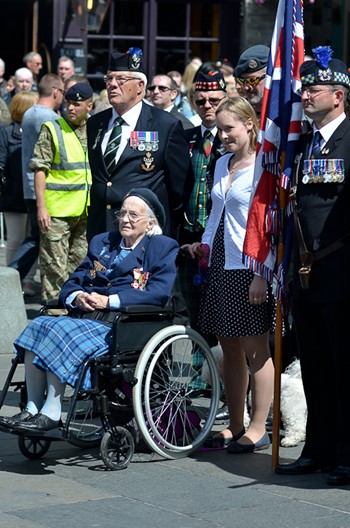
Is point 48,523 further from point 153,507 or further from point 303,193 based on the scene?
point 303,193

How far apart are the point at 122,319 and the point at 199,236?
5.62ft

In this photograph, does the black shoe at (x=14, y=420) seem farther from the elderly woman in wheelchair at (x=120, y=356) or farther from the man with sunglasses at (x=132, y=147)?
the man with sunglasses at (x=132, y=147)

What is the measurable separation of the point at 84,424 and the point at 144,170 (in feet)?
5.05

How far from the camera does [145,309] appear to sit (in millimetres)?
6316

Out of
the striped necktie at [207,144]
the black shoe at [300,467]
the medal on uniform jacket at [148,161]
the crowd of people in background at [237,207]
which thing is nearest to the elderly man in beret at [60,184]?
the crowd of people in background at [237,207]

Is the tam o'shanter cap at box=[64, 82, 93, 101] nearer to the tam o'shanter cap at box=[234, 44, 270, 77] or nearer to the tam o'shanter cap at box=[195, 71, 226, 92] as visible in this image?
the tam o'shanter cap at box=[195, 71, 226, 92]

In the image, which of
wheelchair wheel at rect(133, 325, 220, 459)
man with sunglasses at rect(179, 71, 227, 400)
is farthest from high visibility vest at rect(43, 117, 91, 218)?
wheelchair wheel at rect(133, 325, 220, 459)

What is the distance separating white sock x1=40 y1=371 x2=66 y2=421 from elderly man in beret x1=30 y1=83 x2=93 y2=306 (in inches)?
161

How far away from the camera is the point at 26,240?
11.8 meters

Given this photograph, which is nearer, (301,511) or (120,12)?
(301,511)

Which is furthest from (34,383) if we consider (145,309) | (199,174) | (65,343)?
(199,174)

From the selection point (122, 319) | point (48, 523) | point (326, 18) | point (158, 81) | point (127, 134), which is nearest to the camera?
point (48, 523)

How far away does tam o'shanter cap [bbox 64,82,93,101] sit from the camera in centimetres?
975

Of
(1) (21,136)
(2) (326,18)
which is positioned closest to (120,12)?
(2) (326,18)
